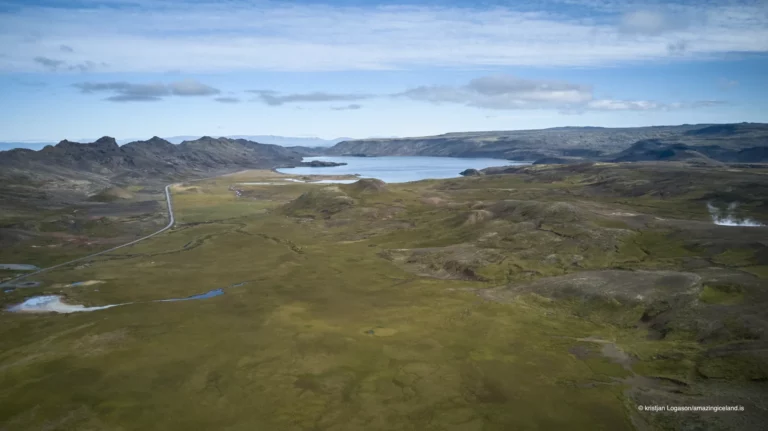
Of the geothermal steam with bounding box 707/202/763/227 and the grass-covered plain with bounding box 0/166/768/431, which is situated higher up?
the geothermal steam with bounding box 707/202/763/227

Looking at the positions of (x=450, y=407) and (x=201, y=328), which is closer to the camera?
(x=450, y=407)

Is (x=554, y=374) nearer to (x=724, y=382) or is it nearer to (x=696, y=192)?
(x=724, y=382)

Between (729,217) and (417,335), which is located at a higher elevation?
(729,217)

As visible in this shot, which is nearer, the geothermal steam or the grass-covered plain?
the grass-covered plain

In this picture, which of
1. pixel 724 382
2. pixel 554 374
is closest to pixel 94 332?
pixel 554 374

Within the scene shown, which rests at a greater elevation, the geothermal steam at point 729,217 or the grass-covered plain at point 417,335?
the geothermal steam at point 729,217

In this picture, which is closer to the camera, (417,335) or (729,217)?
(417,335)

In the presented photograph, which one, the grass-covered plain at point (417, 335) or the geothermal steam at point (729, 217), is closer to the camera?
the grass-covered plain at point (417, 335)

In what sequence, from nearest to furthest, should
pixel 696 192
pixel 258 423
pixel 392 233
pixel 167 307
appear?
pixel 258 423, pixel 167 307, pixel 392 233, pixel 696 192
